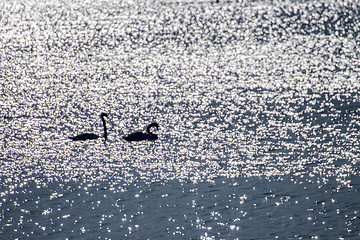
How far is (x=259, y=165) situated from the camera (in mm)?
35156

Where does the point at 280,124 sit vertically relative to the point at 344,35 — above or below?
below

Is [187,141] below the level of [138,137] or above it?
below

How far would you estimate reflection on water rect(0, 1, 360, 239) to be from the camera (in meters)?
28.7

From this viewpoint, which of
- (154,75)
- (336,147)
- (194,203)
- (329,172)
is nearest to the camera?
(194,203)

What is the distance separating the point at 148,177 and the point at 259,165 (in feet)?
20.6

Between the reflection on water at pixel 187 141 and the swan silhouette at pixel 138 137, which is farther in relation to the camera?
the swan silhouette at pixel 138 137

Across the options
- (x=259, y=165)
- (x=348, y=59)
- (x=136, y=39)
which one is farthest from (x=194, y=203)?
(x=136, y=39)

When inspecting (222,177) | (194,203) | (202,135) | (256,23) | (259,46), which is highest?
Result: (256,23)

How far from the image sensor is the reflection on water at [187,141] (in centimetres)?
2870

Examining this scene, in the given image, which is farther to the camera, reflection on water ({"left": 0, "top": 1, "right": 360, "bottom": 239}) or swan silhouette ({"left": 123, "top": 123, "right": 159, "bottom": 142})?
swan silhouette ({"left": 123, "top": 123, "right": 159, "bottom": 142})

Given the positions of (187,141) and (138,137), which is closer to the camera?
(187,141)

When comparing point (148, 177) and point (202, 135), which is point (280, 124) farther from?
point (148, 177)

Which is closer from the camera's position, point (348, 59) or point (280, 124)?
point (280, 124)

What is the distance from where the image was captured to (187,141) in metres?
41.2
